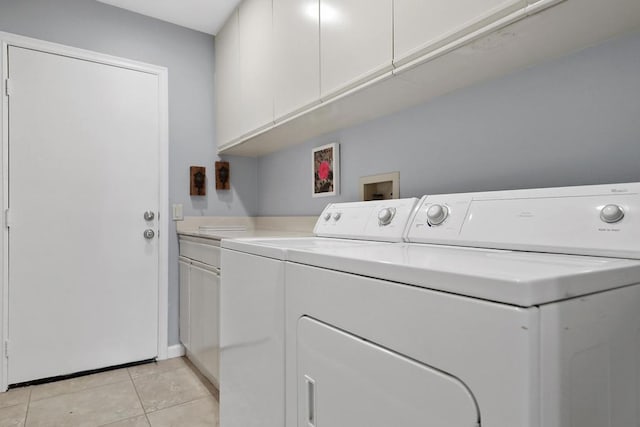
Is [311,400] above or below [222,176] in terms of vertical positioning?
below

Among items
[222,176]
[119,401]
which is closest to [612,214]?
[119,401]

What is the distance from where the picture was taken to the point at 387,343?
67 cm

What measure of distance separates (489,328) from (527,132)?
890mm

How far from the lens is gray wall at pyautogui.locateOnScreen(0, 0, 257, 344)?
221 centimetres

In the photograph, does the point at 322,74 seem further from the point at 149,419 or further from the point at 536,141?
the point at 149,419

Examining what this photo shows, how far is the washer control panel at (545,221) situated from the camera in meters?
0.77

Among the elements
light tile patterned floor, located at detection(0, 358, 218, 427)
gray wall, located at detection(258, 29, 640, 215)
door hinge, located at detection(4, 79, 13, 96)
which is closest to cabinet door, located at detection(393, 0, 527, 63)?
gray wall, located at detection(258, 29, 640, 215)

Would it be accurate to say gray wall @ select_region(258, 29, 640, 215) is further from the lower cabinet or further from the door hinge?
A: the door hinge

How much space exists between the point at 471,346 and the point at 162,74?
8.77 feet

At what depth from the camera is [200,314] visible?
214 cm

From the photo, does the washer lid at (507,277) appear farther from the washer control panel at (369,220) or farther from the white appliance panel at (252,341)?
the washer control panel at (369,220)

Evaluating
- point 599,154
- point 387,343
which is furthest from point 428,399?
point 599,154

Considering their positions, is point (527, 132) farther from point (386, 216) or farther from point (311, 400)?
point (311, 400)

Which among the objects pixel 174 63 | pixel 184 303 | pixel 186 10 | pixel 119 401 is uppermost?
pixel 186 10
